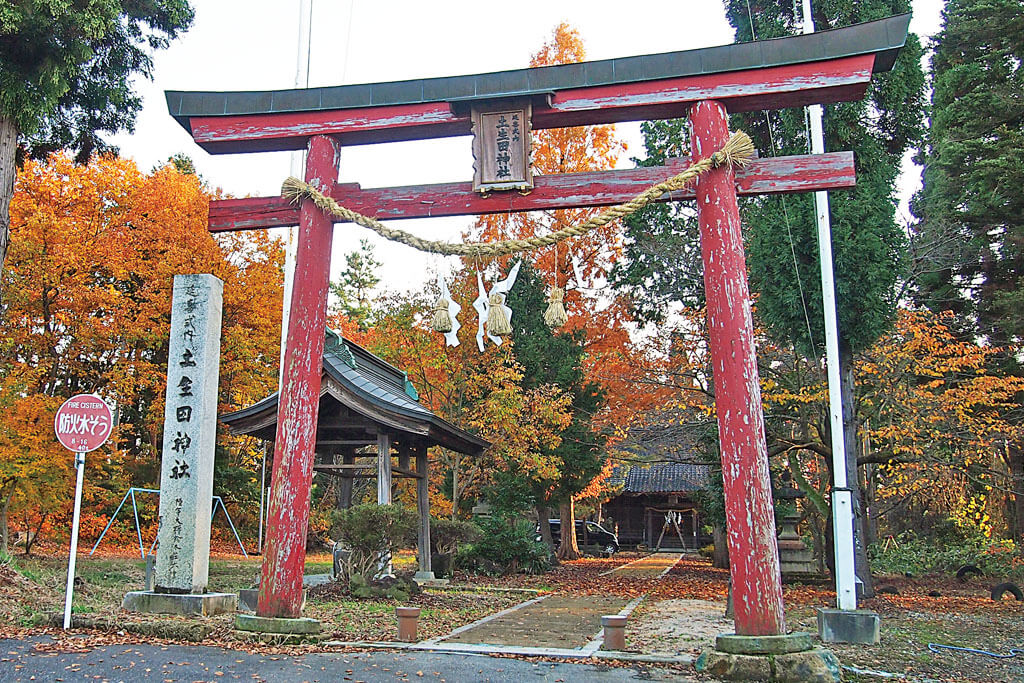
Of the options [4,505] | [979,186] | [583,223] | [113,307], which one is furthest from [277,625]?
[979,186]

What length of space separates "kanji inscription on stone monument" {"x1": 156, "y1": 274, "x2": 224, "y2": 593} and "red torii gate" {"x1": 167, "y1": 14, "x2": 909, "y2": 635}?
188 centimetres

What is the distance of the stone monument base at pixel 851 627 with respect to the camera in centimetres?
859

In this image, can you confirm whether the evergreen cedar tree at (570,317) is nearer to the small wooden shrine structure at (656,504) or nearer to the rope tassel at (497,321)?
the small wooden shrine structure at (656,504)

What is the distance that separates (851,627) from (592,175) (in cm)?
582

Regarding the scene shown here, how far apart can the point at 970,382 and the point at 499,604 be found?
32.3 feet

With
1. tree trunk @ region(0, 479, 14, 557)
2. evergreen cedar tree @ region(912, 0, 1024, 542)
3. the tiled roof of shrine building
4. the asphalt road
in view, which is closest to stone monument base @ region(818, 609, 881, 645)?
the asphalt road

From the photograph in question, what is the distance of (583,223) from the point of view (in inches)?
256

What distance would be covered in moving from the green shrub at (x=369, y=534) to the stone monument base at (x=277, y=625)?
14.3 feet

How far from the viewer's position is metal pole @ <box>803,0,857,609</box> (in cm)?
906

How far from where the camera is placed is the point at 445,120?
24.6ft

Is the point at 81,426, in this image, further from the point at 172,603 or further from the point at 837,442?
the point at 837,442

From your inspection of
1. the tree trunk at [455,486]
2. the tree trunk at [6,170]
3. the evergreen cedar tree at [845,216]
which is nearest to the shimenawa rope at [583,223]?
the tree trunk at [6,170]

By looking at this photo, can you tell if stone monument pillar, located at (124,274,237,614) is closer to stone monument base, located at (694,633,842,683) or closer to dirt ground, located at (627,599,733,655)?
dirt ground, located at (627,599,733,655)

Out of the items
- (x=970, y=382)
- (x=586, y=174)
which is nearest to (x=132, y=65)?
(x=586, y=174)
